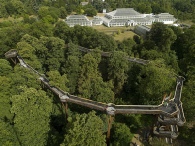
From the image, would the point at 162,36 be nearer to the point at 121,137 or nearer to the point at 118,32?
the point at 121,137

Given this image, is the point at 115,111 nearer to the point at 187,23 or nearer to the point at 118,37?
the point at 118,37

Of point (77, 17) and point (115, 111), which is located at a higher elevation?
point (77, 17)

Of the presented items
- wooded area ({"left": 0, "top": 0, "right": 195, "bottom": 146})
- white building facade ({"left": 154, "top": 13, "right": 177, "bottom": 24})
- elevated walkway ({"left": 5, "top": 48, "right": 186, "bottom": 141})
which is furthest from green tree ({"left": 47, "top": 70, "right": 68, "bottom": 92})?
white building facade ({"left": 154, "top": 13, "right": 177, "bottom": 24})

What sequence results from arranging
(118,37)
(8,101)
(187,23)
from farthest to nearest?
(187,23), (118,37), (8,101)

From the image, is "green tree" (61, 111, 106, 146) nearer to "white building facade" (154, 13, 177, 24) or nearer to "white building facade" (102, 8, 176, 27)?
"white building facade" (102, 8, 176, 27)

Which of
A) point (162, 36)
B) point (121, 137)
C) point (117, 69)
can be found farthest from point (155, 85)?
point (162, 36)

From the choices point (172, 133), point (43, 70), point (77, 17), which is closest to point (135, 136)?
point (172, 133)

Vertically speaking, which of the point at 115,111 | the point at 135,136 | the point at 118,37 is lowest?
the point at 135,136
